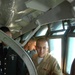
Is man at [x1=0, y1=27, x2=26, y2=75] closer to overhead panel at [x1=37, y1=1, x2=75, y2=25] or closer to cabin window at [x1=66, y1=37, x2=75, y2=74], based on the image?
overhead panel at [x1=37, y1=1, x2=75, y2=25]

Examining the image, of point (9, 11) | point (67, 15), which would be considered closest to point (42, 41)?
point (9, 11)

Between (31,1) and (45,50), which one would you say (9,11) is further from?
(45,50)

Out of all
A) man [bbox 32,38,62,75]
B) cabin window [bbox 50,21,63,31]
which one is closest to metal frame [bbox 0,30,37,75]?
man [bbox 32,38,62,75]

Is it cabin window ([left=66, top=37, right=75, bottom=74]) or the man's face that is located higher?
the man's face

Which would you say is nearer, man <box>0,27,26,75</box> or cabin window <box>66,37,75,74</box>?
man <box>0,27,26,75</box>

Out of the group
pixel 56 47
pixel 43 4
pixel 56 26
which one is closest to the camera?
pixel 43 4

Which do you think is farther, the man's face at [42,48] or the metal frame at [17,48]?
the man's face at [42,48]

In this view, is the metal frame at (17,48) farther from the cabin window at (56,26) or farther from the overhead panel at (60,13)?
the cabin window at (56,26)

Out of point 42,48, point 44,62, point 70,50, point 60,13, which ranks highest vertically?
point 60,13

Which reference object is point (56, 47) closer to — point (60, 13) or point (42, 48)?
point (42, 48)

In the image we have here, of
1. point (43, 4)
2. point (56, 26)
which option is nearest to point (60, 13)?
point (43, 4)

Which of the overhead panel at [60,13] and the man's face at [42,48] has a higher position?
the overhead panel at [60,13]

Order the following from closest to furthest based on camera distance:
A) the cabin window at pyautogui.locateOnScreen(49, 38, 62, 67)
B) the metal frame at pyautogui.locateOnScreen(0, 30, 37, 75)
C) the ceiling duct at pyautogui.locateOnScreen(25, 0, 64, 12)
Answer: the metal frame at pyautogui.locateOnScreen(0, 30, 37, 75) < the ceiling duct at pyautogui.locateOnScreen(25, 0, 64, 12) < the cabin window at pyautogui.locateOnScreen(49, 38, 62, 67)

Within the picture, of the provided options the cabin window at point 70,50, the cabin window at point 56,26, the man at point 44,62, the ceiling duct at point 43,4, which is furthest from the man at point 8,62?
the cabin window at point 56,26
